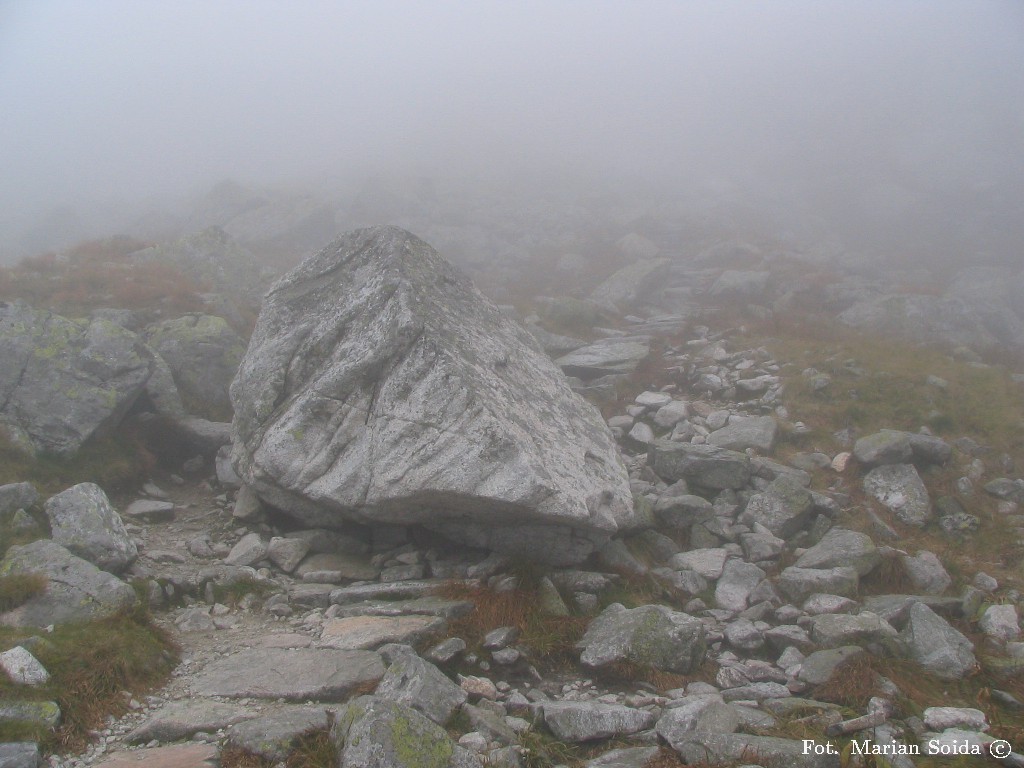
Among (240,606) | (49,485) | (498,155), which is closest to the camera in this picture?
(240,606)

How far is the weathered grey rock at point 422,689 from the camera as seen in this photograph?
6719 mm

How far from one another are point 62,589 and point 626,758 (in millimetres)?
6872

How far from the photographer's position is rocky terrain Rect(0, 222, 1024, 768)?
6715 mm

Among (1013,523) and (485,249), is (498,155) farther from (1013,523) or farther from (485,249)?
(1013,523)

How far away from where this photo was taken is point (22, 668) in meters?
6.52

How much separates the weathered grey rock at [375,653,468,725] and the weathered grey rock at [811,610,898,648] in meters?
4.67

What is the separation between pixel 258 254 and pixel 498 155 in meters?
33.5

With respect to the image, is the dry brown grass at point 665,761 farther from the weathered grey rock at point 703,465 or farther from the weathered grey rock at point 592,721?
the weathered grey rock at point 703,465

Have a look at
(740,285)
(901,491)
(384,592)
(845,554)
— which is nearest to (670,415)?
(901,491)

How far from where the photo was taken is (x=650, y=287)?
31.4 metres

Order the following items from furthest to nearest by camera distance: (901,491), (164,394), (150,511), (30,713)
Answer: (164,394), (901,491), (150,511), (30,713)

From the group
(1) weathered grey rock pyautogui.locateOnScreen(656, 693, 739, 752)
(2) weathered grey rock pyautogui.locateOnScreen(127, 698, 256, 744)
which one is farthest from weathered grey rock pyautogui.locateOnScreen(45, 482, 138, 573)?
(1) weathered grey rock pyautogui.locateOnScreen(656, 693, 739, 752)

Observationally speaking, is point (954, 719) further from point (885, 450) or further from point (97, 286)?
point (97, 286)

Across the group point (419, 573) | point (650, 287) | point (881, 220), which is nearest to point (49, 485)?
point (419, 573)
